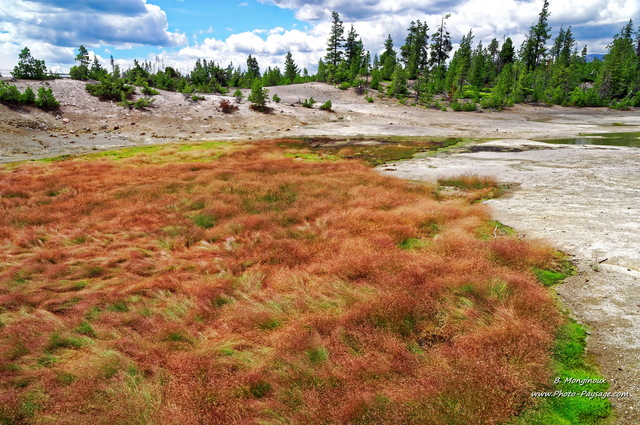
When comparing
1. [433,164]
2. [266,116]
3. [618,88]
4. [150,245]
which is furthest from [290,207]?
[618,88]

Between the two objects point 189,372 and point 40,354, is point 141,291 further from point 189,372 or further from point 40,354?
point 189,372

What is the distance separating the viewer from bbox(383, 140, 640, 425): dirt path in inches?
224

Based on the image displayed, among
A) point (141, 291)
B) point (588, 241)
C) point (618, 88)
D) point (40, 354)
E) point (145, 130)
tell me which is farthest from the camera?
point (618, 88)

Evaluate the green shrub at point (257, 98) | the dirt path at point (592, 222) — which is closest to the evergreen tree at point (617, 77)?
the dirt path at point (592, 222)

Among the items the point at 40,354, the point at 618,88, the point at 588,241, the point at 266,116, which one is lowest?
the point at 40,354

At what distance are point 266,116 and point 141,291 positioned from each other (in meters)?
46.5

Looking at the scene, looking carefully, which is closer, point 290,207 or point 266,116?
point 290,207

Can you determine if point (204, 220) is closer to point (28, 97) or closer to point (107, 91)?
point (28, 97)

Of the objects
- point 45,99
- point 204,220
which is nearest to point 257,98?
point 45,99

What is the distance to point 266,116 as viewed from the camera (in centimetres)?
5141

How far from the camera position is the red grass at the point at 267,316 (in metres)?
4.74

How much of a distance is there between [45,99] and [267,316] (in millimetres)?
48642

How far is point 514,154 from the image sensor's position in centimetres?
2797

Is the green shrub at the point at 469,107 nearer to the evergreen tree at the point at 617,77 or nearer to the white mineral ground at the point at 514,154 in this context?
the white mineral ground at the point at 514,154
